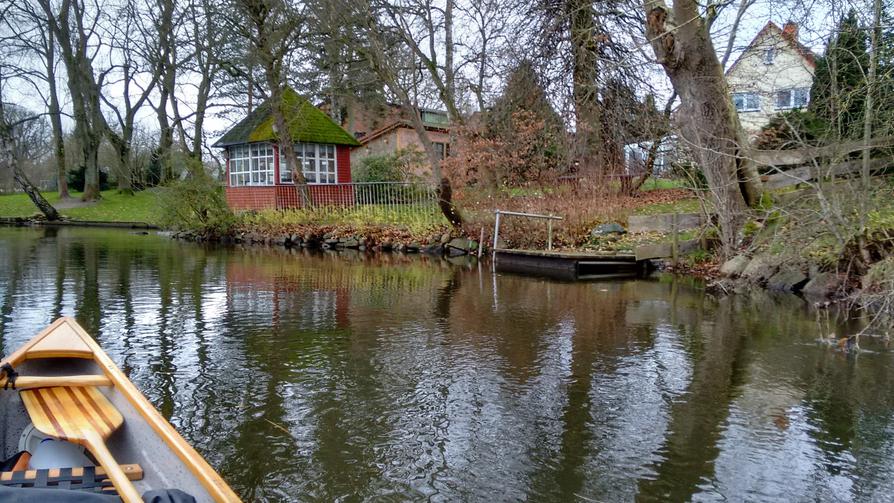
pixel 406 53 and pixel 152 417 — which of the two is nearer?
pixel 152 417

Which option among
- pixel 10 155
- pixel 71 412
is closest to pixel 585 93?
pixel 71 412

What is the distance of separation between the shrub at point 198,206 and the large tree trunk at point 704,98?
17.2 meters

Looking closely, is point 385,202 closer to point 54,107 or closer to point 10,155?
point 10,155

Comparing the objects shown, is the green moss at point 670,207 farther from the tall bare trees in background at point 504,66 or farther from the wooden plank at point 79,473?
the wooden plank at point 79,473

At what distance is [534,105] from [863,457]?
17.4 metres

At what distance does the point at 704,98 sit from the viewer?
42.7ft

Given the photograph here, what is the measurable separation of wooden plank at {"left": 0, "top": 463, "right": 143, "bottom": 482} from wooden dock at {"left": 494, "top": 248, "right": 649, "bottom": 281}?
1106cm

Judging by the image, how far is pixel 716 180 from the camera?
12930 millimetres

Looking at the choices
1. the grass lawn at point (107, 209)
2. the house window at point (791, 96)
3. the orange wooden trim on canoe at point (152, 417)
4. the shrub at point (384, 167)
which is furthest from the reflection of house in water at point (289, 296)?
the grass lawn at point (107, 209)

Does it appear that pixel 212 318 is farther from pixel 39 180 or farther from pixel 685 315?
pixel 39 180

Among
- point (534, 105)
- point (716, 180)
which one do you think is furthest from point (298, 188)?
point (716, 180)

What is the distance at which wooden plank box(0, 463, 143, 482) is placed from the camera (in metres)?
3.01

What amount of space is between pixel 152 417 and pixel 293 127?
923 inches

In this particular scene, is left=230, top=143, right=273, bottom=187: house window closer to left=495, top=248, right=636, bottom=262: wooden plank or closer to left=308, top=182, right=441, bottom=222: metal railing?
left=308, top=182, right=441, bottom=222: metal railing
